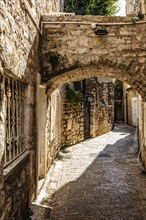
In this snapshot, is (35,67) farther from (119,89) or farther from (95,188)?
(119,89)

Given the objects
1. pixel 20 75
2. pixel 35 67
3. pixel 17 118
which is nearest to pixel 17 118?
pixel 17 118

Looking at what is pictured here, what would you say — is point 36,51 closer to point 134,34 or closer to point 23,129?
point 23,129

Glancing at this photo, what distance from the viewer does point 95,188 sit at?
5.09 m

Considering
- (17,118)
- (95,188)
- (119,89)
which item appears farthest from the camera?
(119,89)

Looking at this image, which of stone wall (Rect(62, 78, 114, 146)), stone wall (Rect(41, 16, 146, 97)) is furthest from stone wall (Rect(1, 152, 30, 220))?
stone wall (Rect(62, 78, 114, 146))

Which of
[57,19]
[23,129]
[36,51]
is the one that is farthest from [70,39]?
[23,129]

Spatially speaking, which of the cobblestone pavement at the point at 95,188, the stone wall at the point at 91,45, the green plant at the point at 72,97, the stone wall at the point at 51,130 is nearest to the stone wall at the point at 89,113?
the green plant at the point at 72,97

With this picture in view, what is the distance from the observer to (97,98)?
44.8 ft

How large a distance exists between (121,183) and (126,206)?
3.92 ft

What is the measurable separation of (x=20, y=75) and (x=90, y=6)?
1127cm

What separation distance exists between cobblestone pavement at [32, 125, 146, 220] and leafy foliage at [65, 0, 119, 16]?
27.0 feet

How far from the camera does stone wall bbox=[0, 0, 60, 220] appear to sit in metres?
2.47

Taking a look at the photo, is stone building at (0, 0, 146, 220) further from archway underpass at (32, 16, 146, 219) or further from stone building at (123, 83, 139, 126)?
stone building at (123, 83, 139, 126)

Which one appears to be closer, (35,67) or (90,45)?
(35,67)
